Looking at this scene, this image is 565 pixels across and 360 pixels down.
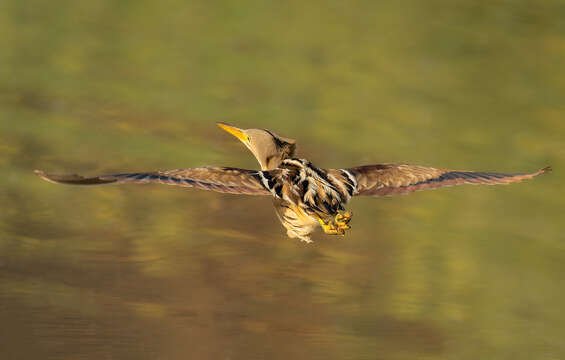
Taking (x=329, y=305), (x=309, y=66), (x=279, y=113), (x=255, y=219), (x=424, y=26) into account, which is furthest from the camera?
(x=424, y=26)

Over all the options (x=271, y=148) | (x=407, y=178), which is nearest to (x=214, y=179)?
(x=271, y=148)

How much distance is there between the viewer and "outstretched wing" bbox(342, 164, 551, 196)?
2.00m

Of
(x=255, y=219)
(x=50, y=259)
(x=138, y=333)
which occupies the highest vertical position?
(x=255, y=219)

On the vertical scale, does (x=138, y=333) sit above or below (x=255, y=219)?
below

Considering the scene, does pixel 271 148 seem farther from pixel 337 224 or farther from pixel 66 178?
pixel 66 178

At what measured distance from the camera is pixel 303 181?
1.91m

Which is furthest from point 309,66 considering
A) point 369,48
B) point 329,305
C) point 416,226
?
point 329,305

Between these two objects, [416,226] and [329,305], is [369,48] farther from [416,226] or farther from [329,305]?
[329,305]

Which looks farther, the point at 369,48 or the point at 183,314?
the point at 369,48

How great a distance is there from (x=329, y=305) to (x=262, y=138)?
1.93ft

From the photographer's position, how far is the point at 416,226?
2793 mm

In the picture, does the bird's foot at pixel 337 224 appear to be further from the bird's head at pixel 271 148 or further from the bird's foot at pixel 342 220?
the bird's head at pixel 271 148

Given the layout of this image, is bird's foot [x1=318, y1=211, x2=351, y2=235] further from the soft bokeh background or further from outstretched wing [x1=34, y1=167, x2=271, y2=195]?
the soft bokeh background

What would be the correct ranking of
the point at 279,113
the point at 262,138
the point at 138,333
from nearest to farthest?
1. the point at 262,138
2. the point at 138,333
3. the point at 279,113
